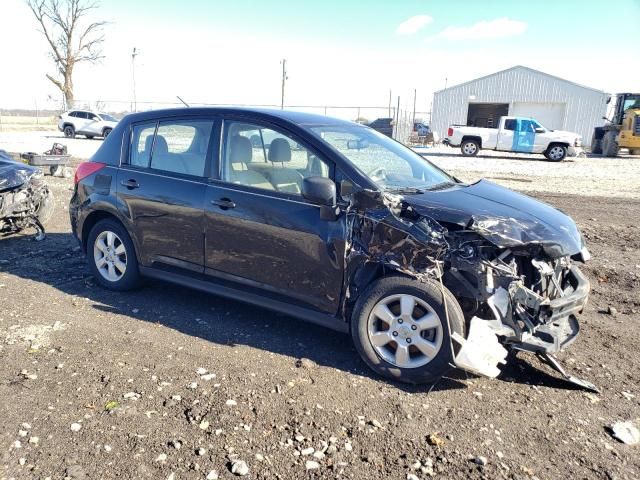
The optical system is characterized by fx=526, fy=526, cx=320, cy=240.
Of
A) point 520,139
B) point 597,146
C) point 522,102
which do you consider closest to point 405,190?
point 520,139

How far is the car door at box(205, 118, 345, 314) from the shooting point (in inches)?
152

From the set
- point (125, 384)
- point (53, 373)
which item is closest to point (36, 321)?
point (53, 373)

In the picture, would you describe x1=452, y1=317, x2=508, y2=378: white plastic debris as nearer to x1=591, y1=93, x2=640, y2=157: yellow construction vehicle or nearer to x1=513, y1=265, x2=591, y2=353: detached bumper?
x1=513, y1=265, x2=591, y2=353: detached bumper

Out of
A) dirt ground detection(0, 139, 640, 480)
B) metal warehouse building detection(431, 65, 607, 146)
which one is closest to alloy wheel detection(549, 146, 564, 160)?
metal warehouse building detection(431, 65, 607, 146)

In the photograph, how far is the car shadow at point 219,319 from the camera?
12.7 ft

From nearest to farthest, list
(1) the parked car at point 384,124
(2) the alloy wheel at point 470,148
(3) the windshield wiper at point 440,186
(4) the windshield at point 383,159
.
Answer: (4) the windshield at point 383,159 → (3) the windshield wiper at point 440,186 → (2) the alloy wheel at point 470,148 → (1) the parked car at point 384,124

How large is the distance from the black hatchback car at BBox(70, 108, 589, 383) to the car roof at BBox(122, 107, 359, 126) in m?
0.02

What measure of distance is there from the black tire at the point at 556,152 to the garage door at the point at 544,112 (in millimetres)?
15354

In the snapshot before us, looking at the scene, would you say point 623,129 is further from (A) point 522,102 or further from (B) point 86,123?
(B) point 86,123

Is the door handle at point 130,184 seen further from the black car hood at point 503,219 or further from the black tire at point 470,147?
the black tire at point 470,147

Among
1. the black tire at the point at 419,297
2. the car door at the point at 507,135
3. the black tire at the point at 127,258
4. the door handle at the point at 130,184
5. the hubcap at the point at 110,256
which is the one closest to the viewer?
the black tire at the point at 419,297

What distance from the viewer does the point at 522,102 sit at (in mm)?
38312

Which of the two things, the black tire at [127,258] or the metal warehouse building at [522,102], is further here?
the metal warehouse building at [522,102]

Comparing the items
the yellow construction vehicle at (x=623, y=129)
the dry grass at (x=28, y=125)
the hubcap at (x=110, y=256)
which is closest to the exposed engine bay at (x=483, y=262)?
the hubcap at (x=110, y=256)
